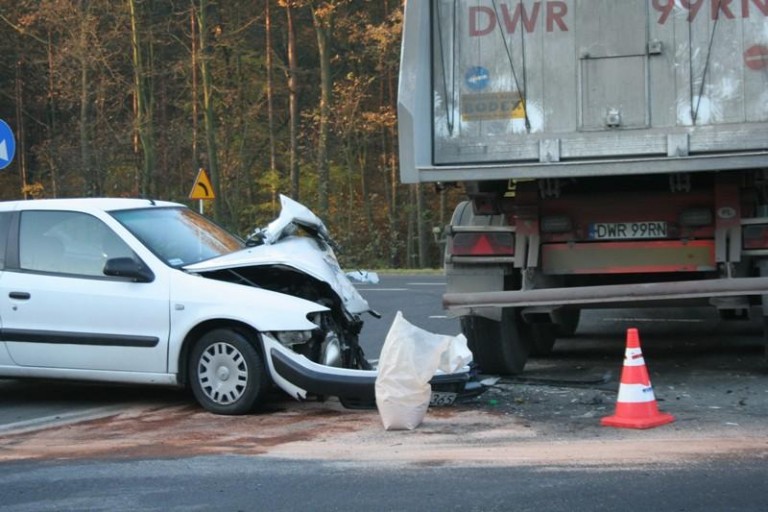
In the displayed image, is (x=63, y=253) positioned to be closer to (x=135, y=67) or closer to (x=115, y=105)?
(x=135, y=67)

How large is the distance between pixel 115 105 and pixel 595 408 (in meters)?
30.1

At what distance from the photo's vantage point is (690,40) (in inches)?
303

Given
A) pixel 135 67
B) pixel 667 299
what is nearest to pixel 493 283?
pixel 667 299

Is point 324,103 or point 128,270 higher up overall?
point 324,103

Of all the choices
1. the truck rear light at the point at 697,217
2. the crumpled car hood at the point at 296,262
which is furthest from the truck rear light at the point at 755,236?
the crumpled car hood at the point at 296,262

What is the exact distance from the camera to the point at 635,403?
21.6ft

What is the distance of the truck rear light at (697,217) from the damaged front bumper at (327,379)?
238cm

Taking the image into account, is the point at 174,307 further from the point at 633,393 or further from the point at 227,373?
the point at 633,393

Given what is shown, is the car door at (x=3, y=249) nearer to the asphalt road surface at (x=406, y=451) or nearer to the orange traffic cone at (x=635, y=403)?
the asphalt road surface at (x=406, y=451)

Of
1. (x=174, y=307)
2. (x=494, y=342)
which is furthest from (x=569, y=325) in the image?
(x=174, y=307)

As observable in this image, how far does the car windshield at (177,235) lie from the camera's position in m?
7.79

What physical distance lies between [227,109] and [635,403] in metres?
32.8

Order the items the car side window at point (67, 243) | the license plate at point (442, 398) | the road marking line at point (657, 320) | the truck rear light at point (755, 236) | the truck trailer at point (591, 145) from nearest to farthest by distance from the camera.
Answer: the license plate at point (442, 398) → the truck trailer at point (591, 145) → the car side window at point (67, 243) → the truck rear light at point (755, 236) → the road marking line at point (657, 320)

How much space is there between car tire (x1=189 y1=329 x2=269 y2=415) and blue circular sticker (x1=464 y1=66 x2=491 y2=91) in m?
2.81
